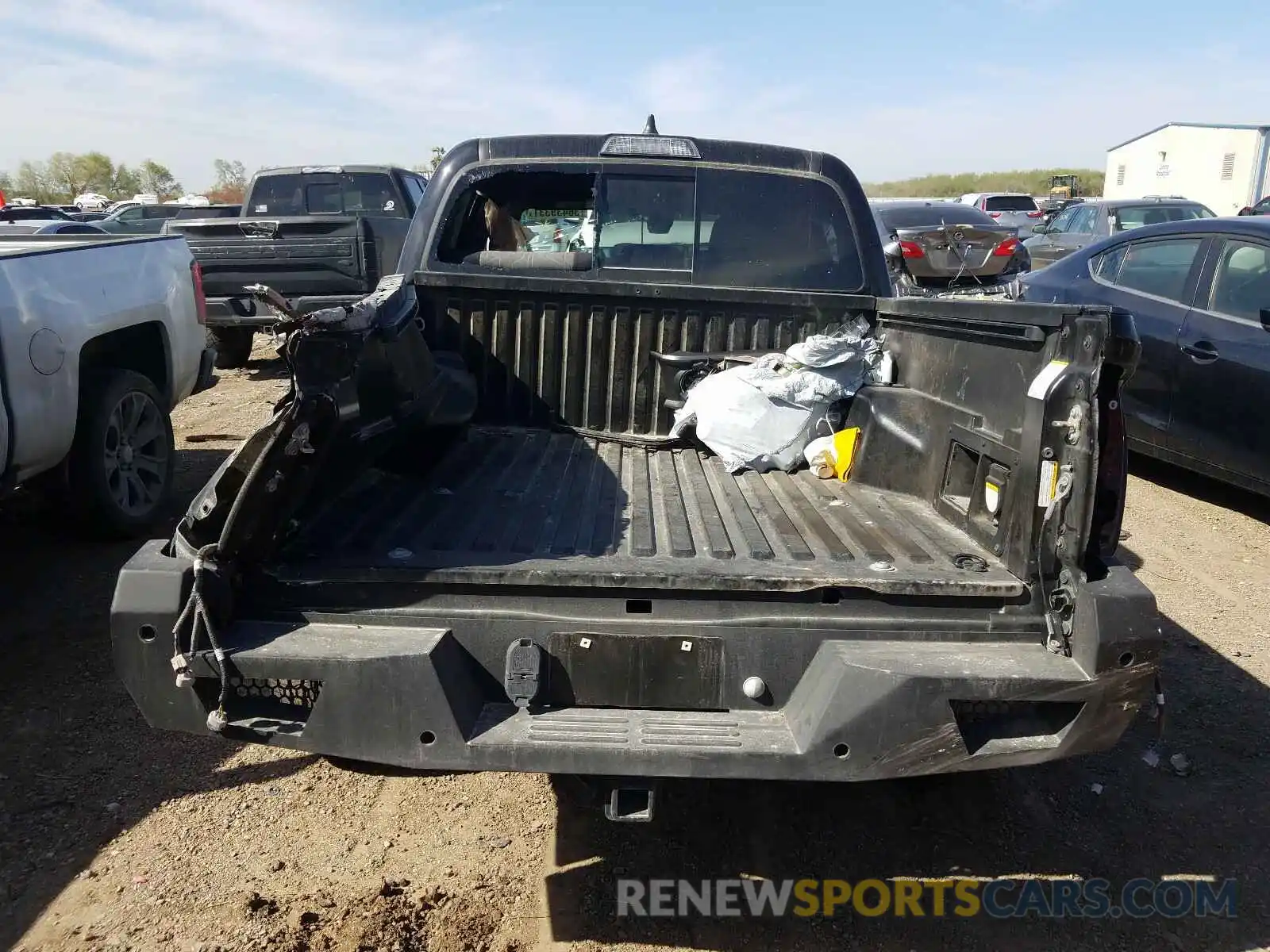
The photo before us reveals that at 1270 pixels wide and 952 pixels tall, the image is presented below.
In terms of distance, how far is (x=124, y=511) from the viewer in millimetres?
4918

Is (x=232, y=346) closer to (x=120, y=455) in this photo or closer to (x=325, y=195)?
(x=325, y=195)

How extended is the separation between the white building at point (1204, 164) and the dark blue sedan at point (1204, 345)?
2352 cm

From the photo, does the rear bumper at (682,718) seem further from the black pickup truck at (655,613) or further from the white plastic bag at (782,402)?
the white plastic bag at (782,402)

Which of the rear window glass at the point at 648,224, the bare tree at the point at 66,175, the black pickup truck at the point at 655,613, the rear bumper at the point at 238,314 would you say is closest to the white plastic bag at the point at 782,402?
the rear window glass at the point at 648,224

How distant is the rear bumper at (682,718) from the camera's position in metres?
2.05

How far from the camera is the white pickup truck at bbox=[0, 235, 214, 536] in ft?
13.2

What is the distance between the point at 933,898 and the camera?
8.47 ft

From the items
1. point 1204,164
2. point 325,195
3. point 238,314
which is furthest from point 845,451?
point 1204,164

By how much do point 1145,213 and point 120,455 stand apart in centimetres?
1392

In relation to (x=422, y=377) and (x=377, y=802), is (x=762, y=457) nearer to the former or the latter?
(x=422, y=377)

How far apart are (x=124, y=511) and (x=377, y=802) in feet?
9.42

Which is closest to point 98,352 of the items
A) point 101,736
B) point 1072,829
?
point 101,736

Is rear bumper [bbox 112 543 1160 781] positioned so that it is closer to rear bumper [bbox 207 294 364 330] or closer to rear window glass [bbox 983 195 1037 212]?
rear bumper [bbox 207 294 364 330]

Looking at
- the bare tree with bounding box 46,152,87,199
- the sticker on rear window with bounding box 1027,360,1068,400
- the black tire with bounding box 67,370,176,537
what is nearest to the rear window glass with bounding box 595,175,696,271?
the sticker on rear window with bounding box 1027,360,1068,400
